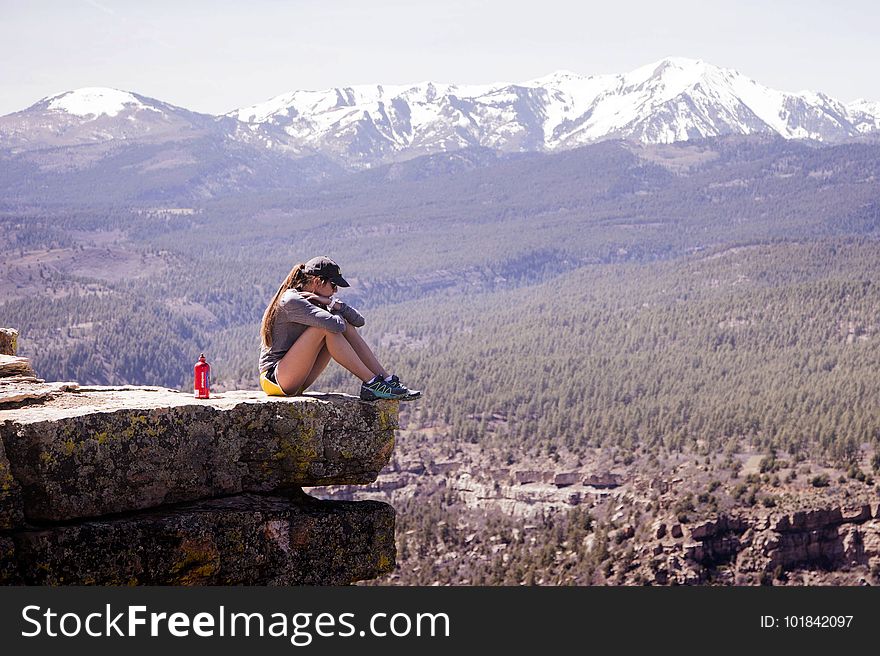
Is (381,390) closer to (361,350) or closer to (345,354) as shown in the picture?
(345,354)

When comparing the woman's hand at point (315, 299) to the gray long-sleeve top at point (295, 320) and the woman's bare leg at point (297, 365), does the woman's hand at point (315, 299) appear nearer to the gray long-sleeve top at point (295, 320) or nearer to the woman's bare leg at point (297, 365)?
the gray long-sleeve top at point (295, 320)

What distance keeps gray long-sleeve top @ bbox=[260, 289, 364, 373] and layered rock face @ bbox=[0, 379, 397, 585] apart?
1318mm

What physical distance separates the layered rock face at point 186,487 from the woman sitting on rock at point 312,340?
2.07 ft

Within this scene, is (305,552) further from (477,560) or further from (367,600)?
(477,560)

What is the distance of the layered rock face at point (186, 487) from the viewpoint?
21.2 metres

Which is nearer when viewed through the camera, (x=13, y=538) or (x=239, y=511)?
(x=13, y=538)

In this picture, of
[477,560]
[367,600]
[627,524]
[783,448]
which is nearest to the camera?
[367,600]

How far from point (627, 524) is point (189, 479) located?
116954 mm

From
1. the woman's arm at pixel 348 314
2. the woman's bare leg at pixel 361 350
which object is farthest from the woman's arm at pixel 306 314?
the woman's bare leg at pixel 361 350

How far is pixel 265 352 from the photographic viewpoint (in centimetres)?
2633

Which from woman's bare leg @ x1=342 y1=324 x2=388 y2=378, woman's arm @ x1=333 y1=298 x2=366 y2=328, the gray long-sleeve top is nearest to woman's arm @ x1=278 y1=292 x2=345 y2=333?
the gray long-sleeve top

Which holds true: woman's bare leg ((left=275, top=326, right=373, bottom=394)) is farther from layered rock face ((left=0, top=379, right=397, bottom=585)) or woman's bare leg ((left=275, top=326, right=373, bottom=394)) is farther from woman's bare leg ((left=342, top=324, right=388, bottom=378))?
layered rock face ((left=0, top=379, right=397, bottom=585))

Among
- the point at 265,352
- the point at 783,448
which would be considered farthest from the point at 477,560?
the point at 265,352

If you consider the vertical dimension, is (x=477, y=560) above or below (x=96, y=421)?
below
